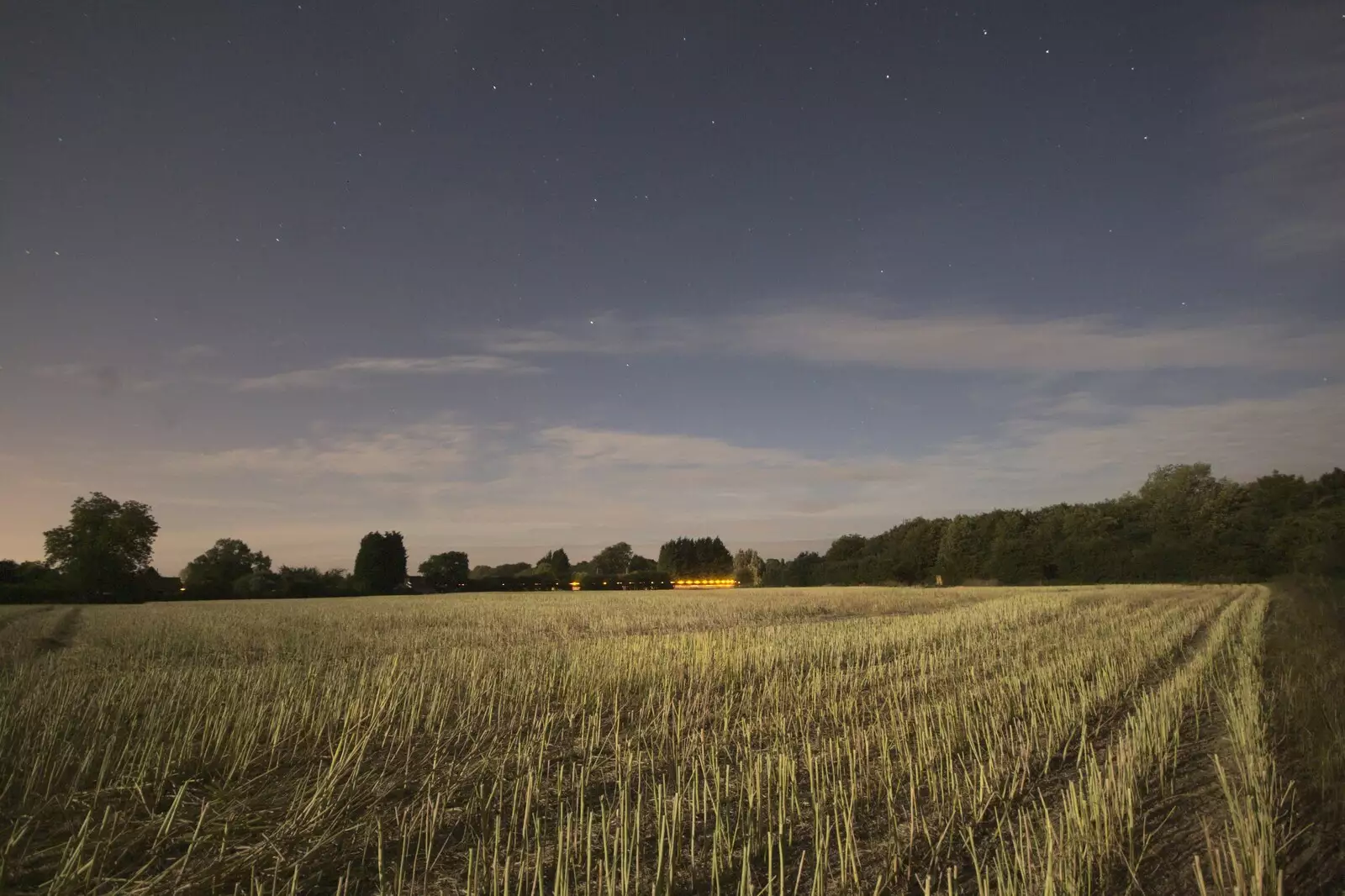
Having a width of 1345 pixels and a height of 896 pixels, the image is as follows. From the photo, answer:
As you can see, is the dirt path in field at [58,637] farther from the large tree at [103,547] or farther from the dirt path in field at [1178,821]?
the large tree at [103,547]

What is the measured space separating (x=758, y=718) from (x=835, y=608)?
27711 mm

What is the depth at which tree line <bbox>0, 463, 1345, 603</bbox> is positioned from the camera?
6025 cm

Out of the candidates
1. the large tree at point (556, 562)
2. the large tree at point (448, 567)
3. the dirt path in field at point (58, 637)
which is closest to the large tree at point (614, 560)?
the large tree at point (556, 562)

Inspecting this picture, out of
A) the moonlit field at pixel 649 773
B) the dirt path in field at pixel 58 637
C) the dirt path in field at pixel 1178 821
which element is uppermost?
the dirt path in field at pixel 58 637

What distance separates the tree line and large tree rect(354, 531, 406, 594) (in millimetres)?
150

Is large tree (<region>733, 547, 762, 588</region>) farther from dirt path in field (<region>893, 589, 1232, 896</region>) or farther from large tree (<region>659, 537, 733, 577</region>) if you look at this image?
dirt path in field (<region>893, 589, 1232, 896</region>)

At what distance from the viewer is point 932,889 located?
5164 millimetres

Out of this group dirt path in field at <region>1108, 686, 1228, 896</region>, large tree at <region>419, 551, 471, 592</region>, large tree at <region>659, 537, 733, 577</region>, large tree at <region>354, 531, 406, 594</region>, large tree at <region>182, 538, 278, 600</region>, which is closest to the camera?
dirt path in field at <region>1108, 686, 1228, 896</region>

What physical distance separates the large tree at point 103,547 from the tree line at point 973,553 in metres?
0.12

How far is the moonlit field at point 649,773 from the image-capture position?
5.28 m

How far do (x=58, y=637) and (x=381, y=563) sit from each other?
71155 millimetres

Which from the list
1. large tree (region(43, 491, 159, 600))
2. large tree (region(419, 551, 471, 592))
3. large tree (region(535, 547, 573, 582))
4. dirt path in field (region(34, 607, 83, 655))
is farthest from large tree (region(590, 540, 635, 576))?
dirt path in field (region(34, 607, 83, 655))

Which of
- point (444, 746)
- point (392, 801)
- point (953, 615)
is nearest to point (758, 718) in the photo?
point (444, 746)

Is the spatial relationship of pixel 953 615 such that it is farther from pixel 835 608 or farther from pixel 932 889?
pixel 932 889
